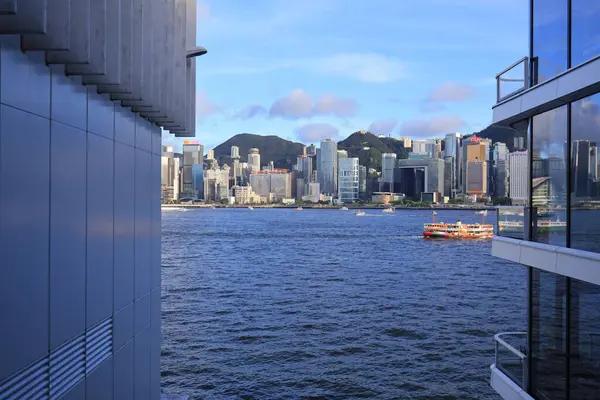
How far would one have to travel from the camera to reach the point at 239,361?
83.9 feet

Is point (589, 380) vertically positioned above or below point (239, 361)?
above

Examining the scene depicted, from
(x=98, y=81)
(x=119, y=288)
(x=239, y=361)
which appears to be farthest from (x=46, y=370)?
(x=239, y=361)

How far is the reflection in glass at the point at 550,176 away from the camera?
311 inches

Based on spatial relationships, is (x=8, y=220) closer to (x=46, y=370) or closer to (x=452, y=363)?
(x=46, y=370)

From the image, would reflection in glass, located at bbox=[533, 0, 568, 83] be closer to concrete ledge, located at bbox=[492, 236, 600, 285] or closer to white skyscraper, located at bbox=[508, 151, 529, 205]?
white skyscraper, located at bbox=[508, 151, 529, 205]

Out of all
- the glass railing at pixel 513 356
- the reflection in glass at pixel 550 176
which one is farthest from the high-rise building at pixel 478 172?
the reflection in glass at pixel 550 176

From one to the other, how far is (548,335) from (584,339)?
3.75 feet

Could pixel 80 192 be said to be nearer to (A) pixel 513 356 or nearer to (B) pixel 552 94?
(B) pixel 552 94

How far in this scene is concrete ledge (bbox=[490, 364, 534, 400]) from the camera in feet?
29.5

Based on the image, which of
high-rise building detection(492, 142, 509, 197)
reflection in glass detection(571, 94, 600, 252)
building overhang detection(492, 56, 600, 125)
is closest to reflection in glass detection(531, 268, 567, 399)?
reflection in glass detection(571, 94, 600, 252)

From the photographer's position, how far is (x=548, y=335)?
8.55 m

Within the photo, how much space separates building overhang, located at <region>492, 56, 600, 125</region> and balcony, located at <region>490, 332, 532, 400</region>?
3592mm

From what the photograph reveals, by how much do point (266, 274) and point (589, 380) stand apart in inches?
1889

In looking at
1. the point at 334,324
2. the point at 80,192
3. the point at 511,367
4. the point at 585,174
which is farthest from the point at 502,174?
the point at 334,324
